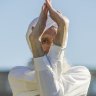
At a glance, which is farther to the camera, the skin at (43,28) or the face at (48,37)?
the face at (48,37)

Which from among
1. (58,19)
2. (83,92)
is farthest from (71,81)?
(58,19)

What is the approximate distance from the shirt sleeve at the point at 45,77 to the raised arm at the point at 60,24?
0.13 meters

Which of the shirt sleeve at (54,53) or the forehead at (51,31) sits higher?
the forehead at (51,31)

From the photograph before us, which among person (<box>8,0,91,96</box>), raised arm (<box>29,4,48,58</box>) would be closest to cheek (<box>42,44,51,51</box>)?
person (<box>8,0,91,96</box>)

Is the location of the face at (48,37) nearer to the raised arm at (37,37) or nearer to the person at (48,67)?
the person at (48,67)

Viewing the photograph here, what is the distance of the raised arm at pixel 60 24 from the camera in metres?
4.21

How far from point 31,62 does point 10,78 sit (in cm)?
16

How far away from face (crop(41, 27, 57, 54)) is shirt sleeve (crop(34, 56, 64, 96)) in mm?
143

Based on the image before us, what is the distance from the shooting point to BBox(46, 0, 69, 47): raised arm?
421 centimetres

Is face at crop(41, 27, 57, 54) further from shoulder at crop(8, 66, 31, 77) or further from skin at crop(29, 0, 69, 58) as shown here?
shoulder at crop(8, 66, 31, 77)

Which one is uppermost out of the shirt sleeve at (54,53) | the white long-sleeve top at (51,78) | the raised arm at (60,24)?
the raised arm at (60,24)

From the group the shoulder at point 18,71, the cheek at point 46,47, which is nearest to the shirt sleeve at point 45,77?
the cheek at point 46,47

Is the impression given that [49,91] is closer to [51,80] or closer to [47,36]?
[51,80]

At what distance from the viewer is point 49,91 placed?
13.7ft
